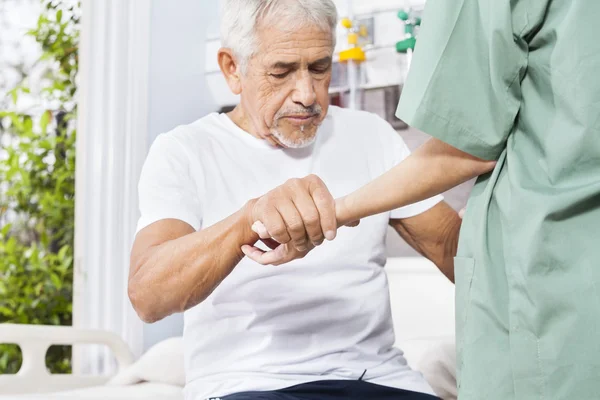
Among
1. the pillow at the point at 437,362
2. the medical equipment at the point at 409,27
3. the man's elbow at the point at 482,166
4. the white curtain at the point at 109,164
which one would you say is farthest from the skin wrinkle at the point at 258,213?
the white curtain at the point at 109,164

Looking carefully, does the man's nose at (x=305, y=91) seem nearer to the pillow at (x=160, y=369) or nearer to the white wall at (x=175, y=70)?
the pillow at (x=160, y=369)

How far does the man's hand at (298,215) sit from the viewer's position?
1.12 metres

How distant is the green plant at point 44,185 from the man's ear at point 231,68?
6.99 feet

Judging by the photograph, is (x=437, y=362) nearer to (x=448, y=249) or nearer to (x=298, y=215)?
(x=448, y=249)

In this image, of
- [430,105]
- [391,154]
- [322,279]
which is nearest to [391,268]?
[391,154]

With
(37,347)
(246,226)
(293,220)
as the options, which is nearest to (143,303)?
(246,226)

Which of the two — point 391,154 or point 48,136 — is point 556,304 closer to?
point 391,154

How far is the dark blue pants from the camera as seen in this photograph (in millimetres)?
1281

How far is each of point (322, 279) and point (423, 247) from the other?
9.6 inches

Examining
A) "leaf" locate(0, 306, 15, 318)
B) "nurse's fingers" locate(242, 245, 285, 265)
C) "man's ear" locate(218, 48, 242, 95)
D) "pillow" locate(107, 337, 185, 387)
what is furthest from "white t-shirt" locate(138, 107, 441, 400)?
"leaf" locate(0, 306, 15, 318)

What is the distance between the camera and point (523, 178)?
3.04 feet

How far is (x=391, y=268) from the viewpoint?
241 cm

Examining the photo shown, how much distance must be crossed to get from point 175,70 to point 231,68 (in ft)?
4.42

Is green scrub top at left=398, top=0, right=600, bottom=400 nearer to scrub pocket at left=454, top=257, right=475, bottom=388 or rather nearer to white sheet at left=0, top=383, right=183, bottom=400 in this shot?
scrub pocket at left=454, top=257, right=475, bottom=388
